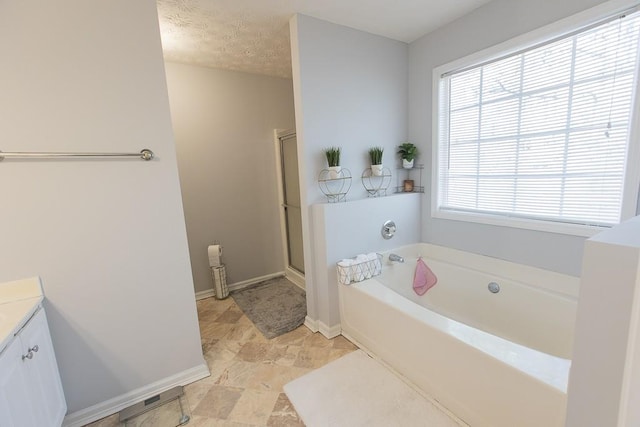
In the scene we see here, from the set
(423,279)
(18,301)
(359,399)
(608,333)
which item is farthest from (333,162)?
(18,301)

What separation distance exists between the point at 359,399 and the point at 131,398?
136cm

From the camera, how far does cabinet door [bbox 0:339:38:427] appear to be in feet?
3.14

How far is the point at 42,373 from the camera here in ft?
4.17

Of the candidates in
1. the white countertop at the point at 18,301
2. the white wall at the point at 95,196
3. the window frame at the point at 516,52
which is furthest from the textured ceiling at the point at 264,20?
the white countertop at the point at 18,301

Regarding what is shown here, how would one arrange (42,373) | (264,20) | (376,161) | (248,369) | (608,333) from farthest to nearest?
(376,161) < (264,20) < (248,369) < (42,373) < (608,333)

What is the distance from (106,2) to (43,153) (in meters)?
0.84

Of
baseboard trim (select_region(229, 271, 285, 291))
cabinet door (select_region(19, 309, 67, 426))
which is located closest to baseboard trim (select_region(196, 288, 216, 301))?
baseboard trim (select_region(229, 271, 285, 291))

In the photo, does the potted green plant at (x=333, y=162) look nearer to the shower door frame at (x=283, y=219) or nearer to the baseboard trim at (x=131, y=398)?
the shower door frame at (x=283, y=219)

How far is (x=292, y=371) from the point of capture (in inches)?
73.2

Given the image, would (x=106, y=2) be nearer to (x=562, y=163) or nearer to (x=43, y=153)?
(x=43, y=153)

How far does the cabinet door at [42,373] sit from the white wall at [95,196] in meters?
0.09

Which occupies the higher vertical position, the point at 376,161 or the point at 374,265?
the point at 376,161

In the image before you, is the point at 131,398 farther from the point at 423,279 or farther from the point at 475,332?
the point at 423,279

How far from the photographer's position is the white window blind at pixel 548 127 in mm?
1528
